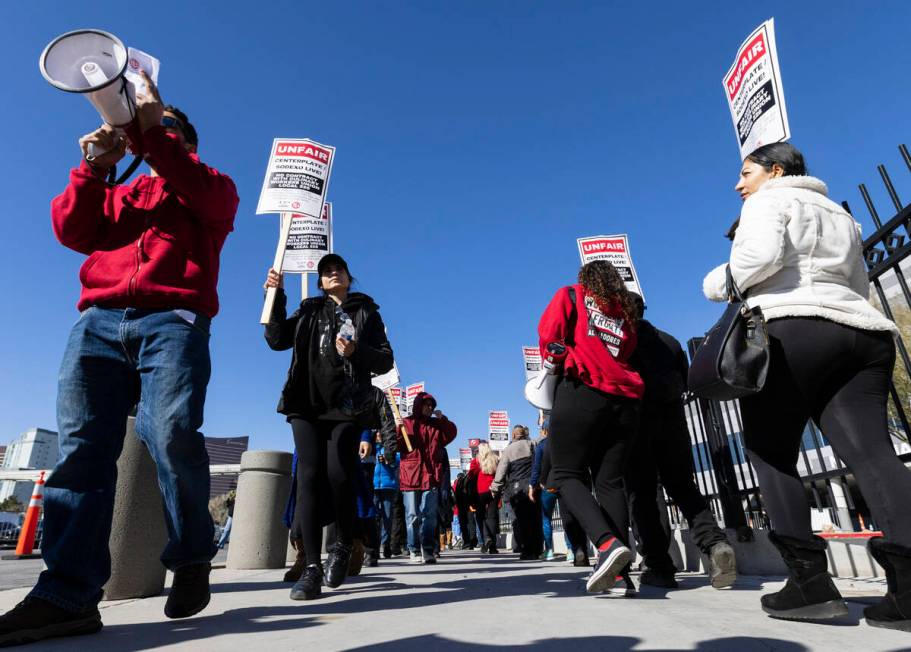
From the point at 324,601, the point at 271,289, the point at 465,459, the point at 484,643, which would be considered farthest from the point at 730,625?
the point at 465,459

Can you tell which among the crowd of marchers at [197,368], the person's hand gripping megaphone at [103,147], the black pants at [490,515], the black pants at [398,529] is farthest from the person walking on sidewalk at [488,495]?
the person's hand gripping megaphone at [103,147]

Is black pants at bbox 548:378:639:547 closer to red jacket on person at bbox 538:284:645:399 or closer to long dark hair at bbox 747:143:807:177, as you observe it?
red jacket on person at bbox 538:284:645:399

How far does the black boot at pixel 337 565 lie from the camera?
12.6ft

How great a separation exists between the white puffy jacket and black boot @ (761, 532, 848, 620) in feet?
2.93

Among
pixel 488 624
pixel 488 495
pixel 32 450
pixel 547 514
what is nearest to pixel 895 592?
pixel 488 624

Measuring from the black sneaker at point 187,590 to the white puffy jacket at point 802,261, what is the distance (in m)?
2.53

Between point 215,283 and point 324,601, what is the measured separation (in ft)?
6.08

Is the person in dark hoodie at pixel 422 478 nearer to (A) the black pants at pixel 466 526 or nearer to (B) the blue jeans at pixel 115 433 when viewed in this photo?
(B) the blue jeans at pixel 115 433

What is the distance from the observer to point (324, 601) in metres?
3.31

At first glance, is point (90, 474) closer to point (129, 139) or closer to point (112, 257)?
point (112, 257)

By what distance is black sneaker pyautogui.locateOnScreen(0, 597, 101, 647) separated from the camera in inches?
80.5

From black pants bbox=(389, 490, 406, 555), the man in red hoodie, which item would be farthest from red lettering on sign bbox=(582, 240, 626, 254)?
black pants bbox=(389, 490, 406, 555)

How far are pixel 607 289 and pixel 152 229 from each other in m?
A: 2.56

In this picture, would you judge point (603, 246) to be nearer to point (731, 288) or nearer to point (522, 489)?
point (522, 489)
